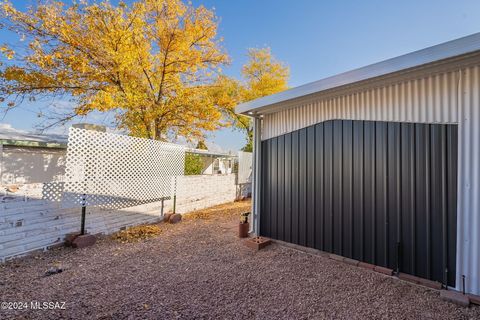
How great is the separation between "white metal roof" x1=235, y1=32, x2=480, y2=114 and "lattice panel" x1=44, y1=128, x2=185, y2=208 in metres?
3.27

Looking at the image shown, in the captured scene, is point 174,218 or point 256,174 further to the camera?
point 174,218

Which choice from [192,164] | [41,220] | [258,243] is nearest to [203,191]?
[192,164]

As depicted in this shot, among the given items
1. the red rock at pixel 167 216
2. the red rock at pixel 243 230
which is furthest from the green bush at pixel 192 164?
the red rock at pixel 243 230

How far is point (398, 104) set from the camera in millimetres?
3080

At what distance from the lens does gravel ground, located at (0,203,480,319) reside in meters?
2.34

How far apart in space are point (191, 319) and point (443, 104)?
3.52m

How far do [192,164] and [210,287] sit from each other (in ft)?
19.6

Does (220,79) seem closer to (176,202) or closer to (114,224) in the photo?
(176,202)

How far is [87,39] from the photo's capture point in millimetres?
5758

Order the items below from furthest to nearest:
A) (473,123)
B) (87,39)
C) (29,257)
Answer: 1. (87,39)
2. (29,257)
3. (473,123)

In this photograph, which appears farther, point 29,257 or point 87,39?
point 87,39

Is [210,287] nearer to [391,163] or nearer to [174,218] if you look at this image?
[391,163]

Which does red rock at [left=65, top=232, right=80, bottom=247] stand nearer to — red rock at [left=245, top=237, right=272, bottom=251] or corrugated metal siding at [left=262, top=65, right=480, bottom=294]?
red rock at [left=245, top=237, right=272, bottom=251]

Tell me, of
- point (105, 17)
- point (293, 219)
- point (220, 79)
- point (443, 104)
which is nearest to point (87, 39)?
point (105, 17)
